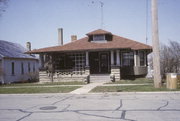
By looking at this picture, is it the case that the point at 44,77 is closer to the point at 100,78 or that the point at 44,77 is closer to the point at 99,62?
the point at 100,78

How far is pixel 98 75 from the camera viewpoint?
938 inches

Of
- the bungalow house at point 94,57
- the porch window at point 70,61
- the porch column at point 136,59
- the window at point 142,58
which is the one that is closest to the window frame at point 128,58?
the bungalow house at point 94,57

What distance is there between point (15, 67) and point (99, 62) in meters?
11.4

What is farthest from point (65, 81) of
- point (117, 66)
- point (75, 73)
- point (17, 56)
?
point (17, 56)

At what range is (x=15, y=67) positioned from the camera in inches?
1196

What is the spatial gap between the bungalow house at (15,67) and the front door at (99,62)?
9108 millimetres

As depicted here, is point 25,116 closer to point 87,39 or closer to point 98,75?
point 98,75

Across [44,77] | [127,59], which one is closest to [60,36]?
[44,77]

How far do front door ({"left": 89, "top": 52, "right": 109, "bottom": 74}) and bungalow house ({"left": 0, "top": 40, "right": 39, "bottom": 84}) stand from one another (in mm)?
9108

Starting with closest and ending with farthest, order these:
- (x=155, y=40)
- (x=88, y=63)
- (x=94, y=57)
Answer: (x=155, y=40)
(x=88, y=63)
(x=94, y=57)

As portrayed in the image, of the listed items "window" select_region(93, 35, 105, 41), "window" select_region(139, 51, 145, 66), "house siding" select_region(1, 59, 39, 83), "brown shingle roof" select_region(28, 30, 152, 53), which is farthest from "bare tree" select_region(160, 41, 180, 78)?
"house siding" select_region(1, 59, 39, 83)

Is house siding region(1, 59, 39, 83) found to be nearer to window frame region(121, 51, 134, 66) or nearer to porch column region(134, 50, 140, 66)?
window frame region(121, 51, 134, 66)

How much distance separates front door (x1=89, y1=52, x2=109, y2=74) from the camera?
26.7 meters

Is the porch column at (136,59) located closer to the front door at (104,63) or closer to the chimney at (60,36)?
the front door at (104,63)
